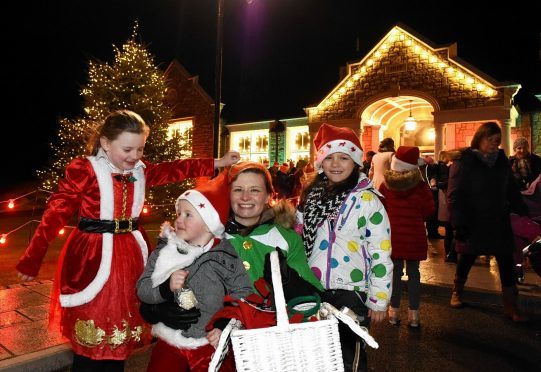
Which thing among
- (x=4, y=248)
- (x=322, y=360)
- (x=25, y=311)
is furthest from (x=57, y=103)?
(x=322, y=360)

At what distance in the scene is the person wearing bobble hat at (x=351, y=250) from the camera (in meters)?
2.64

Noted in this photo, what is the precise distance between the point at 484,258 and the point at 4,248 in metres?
9.44

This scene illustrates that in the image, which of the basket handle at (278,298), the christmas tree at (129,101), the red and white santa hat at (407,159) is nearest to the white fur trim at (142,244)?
the basket handle at (278,298)

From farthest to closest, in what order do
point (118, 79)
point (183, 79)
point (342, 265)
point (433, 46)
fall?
point (183, 79) → point (433, 46) → point (118, 79) → point (342, 265)

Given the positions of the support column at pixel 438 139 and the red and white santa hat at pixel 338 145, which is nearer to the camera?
the red and white santa hat at pixel 338 145

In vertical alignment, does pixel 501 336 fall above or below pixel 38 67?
below

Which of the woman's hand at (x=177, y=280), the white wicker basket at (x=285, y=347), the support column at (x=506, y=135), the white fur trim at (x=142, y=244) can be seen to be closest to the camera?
the white wicker basket at (x=285, y=347)

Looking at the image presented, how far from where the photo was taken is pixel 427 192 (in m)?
4.77

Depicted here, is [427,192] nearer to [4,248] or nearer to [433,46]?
[4,248]

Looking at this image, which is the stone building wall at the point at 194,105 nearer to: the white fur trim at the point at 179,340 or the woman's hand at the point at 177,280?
the white fur trim at the point at 179,340

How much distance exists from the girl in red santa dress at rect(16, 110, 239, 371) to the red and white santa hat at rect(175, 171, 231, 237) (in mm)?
570

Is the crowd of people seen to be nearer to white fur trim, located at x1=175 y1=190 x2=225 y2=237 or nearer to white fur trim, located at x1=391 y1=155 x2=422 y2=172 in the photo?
white fur trim, located at x1=175 y1=190 x2=225 y2=237

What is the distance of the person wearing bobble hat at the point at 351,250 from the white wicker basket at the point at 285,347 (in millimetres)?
A: 986

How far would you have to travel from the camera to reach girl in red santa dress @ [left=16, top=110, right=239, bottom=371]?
2.69 metres
